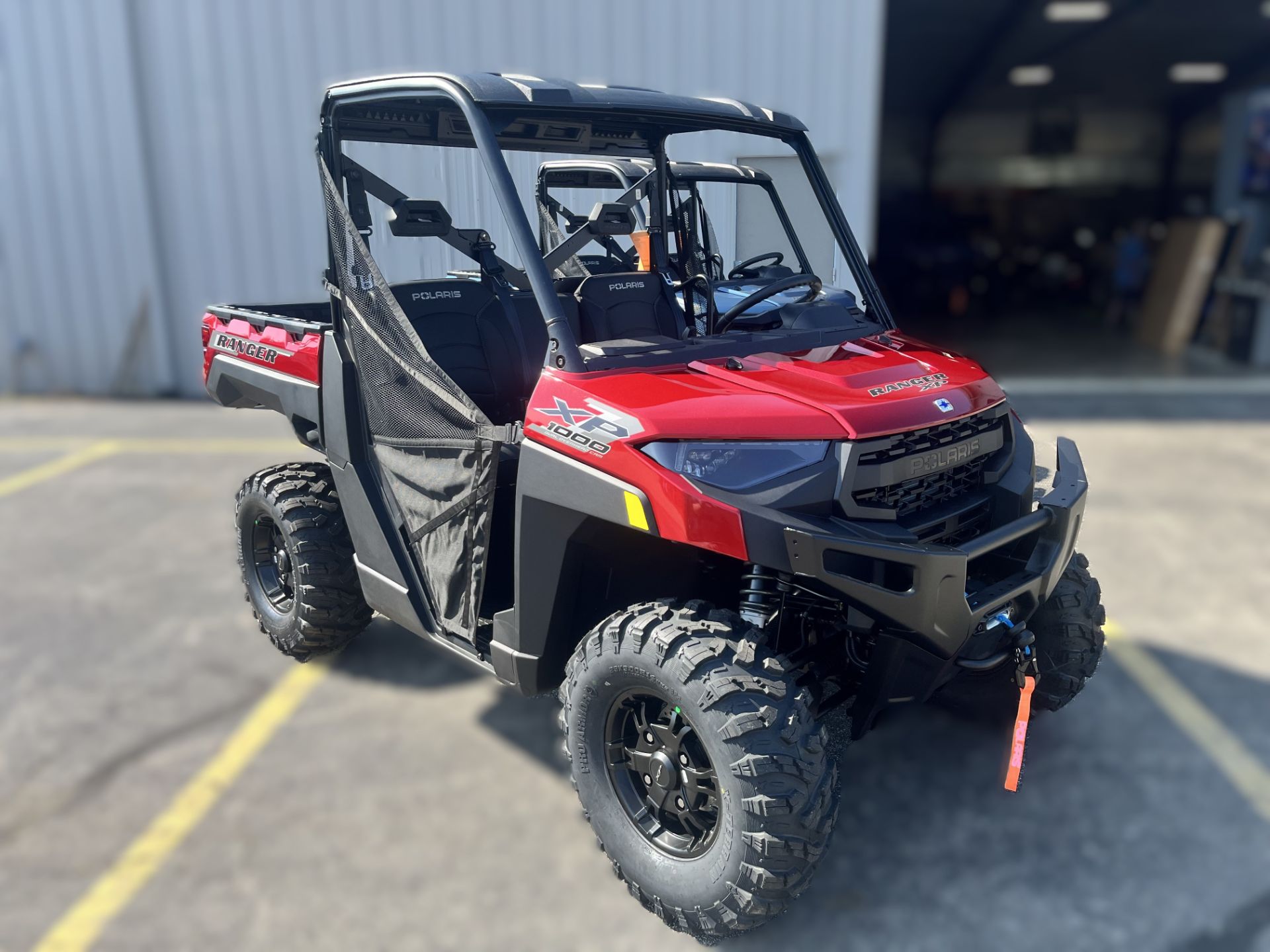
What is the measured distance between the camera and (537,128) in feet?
8.75

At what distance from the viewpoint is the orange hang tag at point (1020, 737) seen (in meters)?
1.93

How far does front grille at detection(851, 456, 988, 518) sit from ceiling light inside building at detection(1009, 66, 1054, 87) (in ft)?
73.9

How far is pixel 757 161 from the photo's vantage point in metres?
2.51

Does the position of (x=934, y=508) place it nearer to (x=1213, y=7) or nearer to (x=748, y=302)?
(x=748, y=302)

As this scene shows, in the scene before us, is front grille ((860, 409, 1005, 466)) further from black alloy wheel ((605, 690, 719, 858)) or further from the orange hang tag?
black alloy wheel ((605, 690, 719, 858))

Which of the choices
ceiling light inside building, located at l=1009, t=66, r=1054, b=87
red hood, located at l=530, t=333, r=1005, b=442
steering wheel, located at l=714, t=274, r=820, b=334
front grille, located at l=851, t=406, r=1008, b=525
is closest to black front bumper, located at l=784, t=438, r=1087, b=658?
front grille, located at l=851, t=406, r=1008, b=525

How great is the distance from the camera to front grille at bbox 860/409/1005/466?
7.04 ft

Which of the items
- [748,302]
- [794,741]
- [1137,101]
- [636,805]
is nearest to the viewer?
[794,741]

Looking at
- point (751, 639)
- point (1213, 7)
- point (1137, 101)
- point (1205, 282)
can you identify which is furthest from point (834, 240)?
point (1137, 101)

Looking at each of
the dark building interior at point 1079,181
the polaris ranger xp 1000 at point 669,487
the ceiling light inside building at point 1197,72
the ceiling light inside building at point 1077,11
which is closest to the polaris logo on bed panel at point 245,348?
the polaris ranger xp 1000 at point 669,487

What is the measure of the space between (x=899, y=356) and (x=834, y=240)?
42 centimetres

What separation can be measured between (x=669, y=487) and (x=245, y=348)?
200 centimetres

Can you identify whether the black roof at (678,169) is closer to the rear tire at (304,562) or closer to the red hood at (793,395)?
the red hood at (793,395)

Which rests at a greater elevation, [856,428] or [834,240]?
[834,240]
